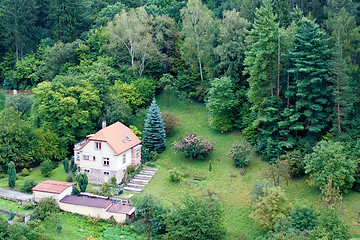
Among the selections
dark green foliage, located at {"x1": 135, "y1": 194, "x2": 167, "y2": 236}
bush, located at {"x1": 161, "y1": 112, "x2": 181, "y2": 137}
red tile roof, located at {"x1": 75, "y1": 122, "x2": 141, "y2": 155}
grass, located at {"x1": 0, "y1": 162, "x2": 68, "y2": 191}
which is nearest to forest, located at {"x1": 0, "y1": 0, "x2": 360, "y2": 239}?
grass, located at {"x1": 0, "y1": 162, "x2": 68, "y2": 191}

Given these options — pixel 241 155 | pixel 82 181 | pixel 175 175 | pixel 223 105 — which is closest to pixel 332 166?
pixel 241 155

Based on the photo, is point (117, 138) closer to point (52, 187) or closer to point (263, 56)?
point (52, 187)

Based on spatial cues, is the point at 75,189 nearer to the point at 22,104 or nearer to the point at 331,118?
the point at 22,104

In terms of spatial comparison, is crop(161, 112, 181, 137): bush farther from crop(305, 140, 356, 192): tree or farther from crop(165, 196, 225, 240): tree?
crop(305, 140, 356, 192): tree

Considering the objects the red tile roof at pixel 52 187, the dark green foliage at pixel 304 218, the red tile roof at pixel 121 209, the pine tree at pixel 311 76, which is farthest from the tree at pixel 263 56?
the red tile roof at pixel 52 187

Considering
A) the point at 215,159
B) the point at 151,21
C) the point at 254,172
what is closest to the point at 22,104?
the point at 151,21

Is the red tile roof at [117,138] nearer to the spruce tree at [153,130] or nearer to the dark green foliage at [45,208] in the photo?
the spruce tree at [153,130]
